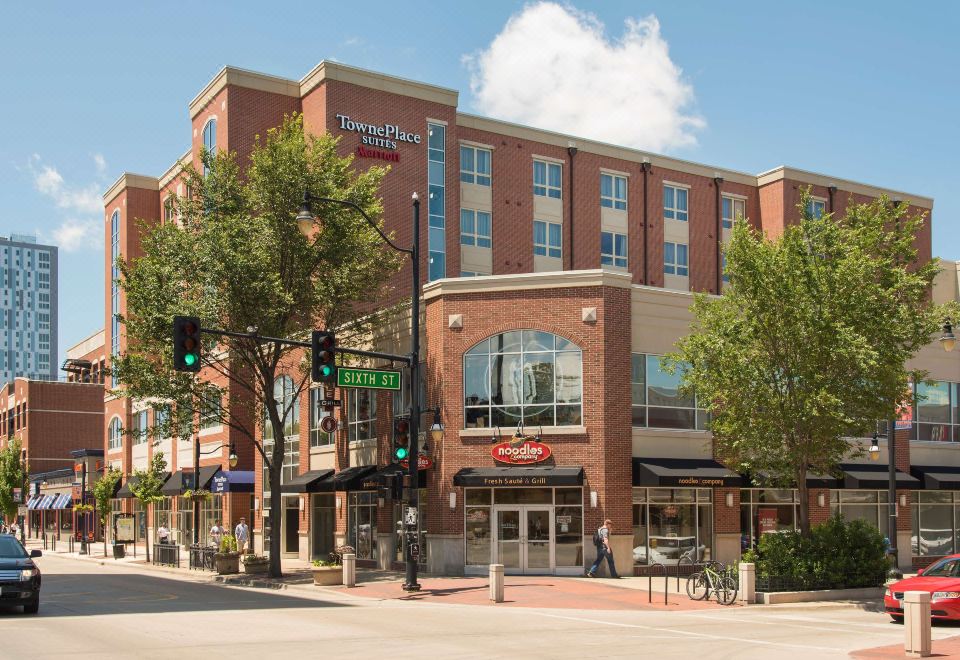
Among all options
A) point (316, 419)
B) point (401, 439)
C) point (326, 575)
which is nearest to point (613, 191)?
point (316, 419)

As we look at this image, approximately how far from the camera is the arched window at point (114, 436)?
74.1 m

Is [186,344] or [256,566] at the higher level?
[186,344]

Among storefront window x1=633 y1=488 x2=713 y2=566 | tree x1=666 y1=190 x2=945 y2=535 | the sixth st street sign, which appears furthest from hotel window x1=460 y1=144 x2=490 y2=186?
tree x1=666 y1=190 x2=945 y2=535

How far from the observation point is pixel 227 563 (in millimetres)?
37188

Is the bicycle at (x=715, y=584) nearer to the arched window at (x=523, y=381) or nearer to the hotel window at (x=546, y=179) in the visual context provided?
the arched window at (x=523, y=381)

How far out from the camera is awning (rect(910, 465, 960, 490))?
132ft

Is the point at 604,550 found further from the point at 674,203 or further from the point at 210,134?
the point at 210,134

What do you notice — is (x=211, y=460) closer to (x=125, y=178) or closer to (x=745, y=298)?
(x=125, y=178)

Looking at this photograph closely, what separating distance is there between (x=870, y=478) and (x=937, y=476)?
12.8 feet

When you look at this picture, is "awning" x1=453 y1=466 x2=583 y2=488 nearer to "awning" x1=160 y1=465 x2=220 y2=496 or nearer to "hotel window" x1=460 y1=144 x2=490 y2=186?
"hotel window" x1=460 y1=144 x2=490 y2=186

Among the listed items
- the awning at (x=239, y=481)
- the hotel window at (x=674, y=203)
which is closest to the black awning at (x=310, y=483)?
the awning at (x=239, y=481)

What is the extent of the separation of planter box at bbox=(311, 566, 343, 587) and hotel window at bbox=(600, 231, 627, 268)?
2995 cm

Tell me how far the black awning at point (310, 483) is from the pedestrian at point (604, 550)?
39.1ft

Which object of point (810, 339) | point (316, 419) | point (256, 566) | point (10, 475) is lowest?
point (10, 475)
